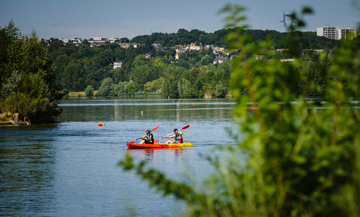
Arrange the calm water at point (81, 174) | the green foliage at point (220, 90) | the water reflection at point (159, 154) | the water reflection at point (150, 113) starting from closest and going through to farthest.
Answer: the calm water at point (81, 174)
the water reflection at point (159, 154)
the water reflection at point (150, 113)
the green foliage at point (220, 90)

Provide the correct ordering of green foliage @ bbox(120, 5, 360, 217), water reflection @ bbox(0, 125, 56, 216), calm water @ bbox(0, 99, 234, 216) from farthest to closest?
water reflection @ bbox(0, 125, 56, 216) < calm water @ bbox(0, 99, 234, 216) < green foliage @ bbox(120, 5, 360, 217)

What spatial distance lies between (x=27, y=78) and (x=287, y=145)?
4682cm

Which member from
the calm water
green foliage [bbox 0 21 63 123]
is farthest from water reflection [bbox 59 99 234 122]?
the calm water

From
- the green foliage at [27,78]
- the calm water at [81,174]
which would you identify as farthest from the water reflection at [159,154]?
the green foliage at [27,78]

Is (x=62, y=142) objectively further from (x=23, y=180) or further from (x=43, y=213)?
(x=43, y=213)

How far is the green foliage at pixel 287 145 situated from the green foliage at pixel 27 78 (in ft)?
143

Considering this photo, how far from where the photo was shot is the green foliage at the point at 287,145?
5746mm

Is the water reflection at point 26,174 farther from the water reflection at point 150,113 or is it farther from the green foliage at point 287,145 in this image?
the water reflection at point 150,113

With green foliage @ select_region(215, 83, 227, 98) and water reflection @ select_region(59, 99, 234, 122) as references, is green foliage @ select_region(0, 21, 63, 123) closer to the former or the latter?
water reflection @ select_region(59, 99, 234, 122)

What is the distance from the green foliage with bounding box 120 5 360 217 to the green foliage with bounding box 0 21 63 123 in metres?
43.6

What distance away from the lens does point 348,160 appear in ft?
19.9

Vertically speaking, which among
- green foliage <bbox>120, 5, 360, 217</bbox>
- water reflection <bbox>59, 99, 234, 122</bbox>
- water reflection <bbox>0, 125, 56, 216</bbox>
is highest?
green foliage <bbox>120, 5, 360, 217</bbox>

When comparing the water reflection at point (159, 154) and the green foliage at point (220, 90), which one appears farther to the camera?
the green foliage at point (220, 90)

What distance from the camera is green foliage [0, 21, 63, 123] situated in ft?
158
